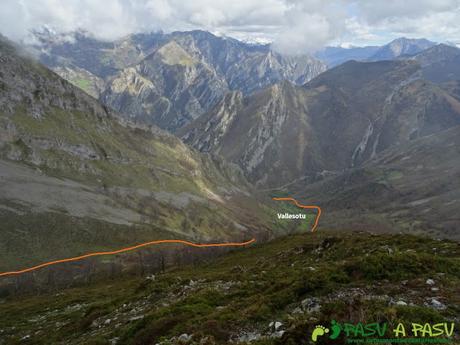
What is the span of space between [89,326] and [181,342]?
27501mm

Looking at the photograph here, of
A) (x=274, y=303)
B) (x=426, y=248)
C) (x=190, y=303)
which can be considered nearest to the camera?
(x=274, y=303)

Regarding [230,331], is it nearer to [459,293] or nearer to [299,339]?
[299,339]

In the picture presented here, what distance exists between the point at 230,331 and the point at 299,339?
6.73 m

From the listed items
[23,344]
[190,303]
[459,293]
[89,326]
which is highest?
[459,293]

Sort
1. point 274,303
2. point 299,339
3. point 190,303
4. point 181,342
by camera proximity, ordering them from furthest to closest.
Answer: point 190,303 < point 274,303 < point 181,342 < point 299,339

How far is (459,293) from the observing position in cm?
2522

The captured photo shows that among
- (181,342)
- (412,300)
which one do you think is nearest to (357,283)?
(412,300)

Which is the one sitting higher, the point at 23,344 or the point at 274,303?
the point at 274,303

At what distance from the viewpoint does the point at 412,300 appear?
24562mm

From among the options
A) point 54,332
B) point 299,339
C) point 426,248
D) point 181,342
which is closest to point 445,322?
point 299,339

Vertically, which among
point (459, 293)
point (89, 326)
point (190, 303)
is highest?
point (459, 293)

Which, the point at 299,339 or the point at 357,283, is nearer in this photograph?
the point at 299,339

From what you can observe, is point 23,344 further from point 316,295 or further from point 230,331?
point 316,295

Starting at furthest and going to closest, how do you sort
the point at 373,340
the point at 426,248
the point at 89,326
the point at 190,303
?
the point at 426,248
the point at 89,326
the point at 190,303
the point at 373,340
